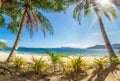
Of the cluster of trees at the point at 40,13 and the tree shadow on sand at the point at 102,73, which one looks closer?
the tree shadow on sand at the point at 102,73

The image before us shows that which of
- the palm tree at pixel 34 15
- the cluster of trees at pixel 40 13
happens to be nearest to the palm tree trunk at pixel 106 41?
the cluster of trees at pixel 40 13

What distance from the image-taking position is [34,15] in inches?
671

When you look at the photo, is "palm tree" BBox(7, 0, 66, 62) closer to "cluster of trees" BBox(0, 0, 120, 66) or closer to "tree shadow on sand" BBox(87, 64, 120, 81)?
"cluster of trees" BBox(0, 0, 120, 66)

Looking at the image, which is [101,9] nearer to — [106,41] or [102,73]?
[106,41]

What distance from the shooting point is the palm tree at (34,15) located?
15936 millimetres

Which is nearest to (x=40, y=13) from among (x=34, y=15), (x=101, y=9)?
(x=34, y=15)

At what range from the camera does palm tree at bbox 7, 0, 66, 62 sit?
15.9m

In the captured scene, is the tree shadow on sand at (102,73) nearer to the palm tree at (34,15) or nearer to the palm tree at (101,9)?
the palm tree at (101,9)

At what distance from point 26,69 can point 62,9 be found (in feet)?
19.8

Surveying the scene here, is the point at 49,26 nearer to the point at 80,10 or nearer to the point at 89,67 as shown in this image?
the point at 80,10

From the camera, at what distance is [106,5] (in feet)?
48.6

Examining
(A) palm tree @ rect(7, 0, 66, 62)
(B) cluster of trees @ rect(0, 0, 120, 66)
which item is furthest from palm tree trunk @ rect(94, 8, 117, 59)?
(A) palm tree @ rect(7, 0, 66, 62)

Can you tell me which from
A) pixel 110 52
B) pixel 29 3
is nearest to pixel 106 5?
pixel 110 52

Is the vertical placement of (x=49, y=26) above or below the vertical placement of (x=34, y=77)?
above
